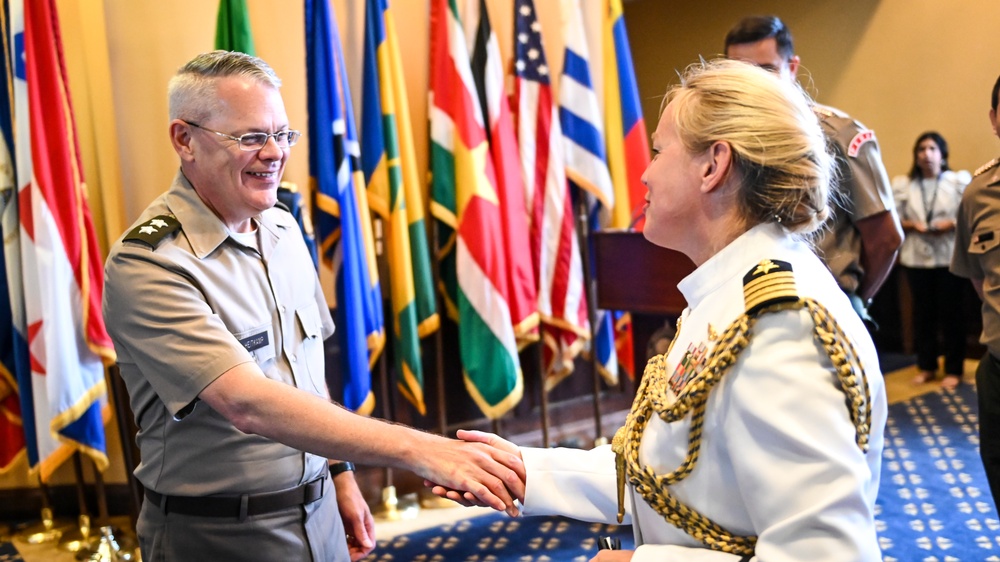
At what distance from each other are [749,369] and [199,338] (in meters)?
0.94

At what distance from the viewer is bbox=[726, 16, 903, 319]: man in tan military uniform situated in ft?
9.08

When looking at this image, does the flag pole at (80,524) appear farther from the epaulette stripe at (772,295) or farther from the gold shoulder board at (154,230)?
the epaulette stripe at (772,295)

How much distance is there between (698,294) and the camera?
132 cm

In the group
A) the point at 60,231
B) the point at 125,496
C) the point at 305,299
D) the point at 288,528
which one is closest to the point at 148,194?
the point at 60,231

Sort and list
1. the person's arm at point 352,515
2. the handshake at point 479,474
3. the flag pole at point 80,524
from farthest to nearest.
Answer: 1. the flag pole at point 80,524
2. the person's arm at point 352,515
3. the handshake at point 479,474

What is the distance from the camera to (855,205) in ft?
9.15

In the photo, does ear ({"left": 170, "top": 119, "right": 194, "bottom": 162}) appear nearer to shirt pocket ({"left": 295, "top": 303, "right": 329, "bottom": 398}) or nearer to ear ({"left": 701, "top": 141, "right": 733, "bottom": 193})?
shirt pocket ({"left": 295, "top": 303, "right": 329, "bottom": 398})

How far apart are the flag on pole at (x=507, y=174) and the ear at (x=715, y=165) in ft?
9.82

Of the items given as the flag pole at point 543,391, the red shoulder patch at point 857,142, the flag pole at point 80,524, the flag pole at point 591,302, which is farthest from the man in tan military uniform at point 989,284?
the flag pole at point 80,524

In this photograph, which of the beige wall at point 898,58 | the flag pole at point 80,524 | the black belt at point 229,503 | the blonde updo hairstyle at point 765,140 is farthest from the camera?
the beige wall at point 898,58

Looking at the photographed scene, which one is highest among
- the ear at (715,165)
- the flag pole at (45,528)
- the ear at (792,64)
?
the ear at (792,64)

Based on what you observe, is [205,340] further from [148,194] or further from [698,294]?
[148,194]

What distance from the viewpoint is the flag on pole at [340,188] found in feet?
12.7

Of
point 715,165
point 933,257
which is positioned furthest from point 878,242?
point 933,257
